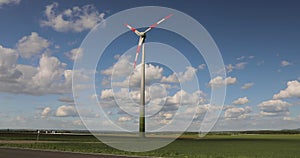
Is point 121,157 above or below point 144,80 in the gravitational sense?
below

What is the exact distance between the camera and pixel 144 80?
55.0 m

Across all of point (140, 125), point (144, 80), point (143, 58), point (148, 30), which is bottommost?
point (140, 125)

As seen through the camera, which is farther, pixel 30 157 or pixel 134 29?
pixel 134 29

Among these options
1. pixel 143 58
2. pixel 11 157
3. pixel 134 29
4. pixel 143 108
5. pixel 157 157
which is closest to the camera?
pixel 11 157

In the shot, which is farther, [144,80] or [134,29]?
[134,29]

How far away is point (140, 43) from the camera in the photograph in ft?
195

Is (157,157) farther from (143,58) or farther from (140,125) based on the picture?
(143,58)

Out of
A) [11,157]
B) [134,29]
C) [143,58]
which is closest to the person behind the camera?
[11,157]

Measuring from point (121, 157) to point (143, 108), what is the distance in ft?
87.9

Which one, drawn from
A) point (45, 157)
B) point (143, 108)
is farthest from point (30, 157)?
point (143, 108)

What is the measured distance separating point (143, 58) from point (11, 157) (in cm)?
3537

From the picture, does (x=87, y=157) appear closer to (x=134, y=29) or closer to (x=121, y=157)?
(x=121, y=157)

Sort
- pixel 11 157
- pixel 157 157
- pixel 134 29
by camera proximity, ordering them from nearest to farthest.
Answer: pixel 11 157
pixel 157 157
pixel 134 29

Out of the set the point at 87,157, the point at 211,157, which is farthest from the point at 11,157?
the point at 211,157
